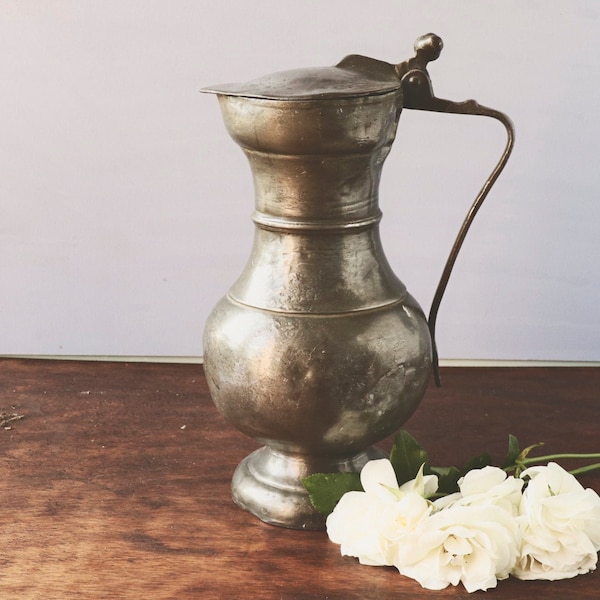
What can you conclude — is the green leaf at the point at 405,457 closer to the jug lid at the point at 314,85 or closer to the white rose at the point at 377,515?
the white rose at the point at 377,515

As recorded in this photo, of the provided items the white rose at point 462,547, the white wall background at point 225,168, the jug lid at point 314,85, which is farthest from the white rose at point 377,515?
the white wall background at point 225,168

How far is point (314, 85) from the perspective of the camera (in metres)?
0.77

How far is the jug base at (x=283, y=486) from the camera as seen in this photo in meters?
0.86

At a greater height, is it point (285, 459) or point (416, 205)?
point (416, 205)

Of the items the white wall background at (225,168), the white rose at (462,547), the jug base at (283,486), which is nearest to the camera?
the white rose at (462,547)

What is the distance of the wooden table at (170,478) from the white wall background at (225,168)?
0.13 m

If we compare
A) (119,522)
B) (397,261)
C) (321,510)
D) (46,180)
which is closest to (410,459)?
(321,510)

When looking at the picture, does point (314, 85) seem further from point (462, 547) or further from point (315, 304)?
point (462, 547)

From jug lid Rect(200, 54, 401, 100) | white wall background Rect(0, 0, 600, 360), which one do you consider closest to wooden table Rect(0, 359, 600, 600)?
white wall background Rect(0, 0, 600, 360)

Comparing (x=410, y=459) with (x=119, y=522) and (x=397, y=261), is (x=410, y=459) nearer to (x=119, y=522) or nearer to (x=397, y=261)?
(x=119, y=522)

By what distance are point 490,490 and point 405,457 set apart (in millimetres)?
83

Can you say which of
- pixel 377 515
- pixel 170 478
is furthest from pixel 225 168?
pixel 377 515

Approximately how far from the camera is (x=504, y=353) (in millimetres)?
1369

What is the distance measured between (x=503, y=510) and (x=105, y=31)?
0.81m
